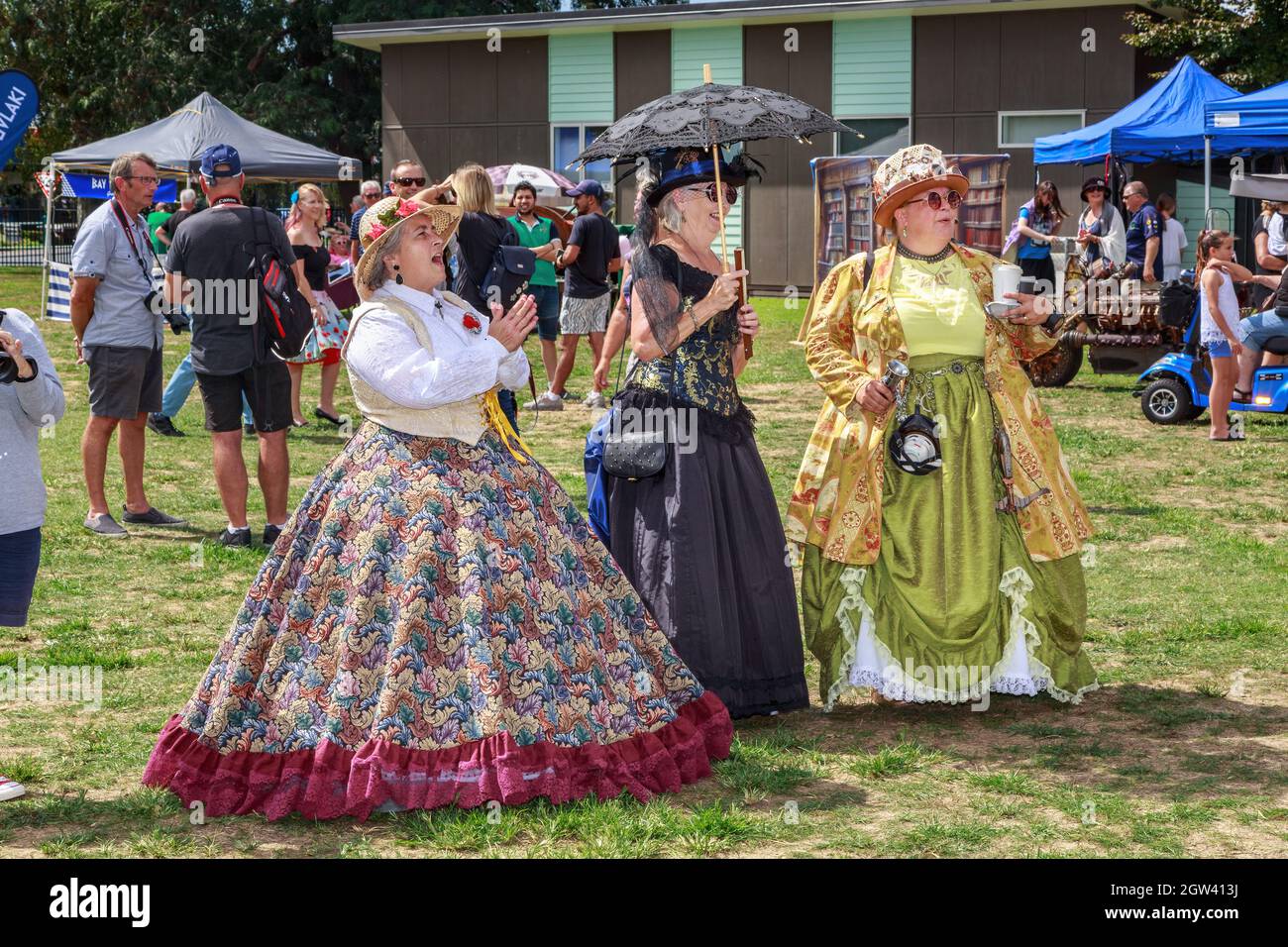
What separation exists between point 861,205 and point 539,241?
7.37 meters

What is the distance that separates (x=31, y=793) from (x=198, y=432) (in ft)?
27.4

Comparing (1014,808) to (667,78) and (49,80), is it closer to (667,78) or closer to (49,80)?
(667,78)

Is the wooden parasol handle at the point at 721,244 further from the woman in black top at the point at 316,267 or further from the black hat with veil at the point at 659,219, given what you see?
the woman in black top at the point at 316,267

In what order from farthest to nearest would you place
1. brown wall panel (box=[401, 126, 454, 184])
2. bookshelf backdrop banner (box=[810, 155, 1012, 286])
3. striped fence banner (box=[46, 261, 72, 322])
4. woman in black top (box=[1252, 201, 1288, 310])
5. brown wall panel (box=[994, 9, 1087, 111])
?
brown wall panel (box=[401, 126, 454, 184]) < brown wall panel (box=[994, 9, 1087, 111]) < striped fence banner (box=[46, 261, 72, 322]) < bookshelf backdrop banner (box=[810, 155, 1012, 286]) < woman in black top (box=[1252, 201, 1288, 310])

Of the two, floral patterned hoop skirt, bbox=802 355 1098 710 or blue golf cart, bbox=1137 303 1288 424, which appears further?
blue golf cart, bbox=1137 303 1288 424

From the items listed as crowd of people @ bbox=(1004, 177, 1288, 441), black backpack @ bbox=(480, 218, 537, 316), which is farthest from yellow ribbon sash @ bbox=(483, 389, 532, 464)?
crowd of people @ bbox=(1004, 177, 1288, 441)

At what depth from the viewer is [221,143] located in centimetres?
2197

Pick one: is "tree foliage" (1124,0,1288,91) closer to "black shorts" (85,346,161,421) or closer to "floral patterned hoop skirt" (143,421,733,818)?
"black shorts" (85,346,161,421)

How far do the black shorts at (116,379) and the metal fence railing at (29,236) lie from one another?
30.2m

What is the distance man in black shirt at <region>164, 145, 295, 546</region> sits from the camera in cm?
816

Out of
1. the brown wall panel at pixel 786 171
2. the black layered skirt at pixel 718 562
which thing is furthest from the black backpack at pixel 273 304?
the brown wall panel at pixel 786 171

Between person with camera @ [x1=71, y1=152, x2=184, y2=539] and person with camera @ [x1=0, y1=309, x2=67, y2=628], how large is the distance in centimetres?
410

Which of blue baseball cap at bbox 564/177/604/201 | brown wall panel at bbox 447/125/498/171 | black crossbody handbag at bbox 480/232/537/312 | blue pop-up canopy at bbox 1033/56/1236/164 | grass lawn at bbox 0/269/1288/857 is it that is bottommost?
grass lawn at bbox 0/269/1288/857

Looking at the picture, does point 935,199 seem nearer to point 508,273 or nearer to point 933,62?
point 508,273
